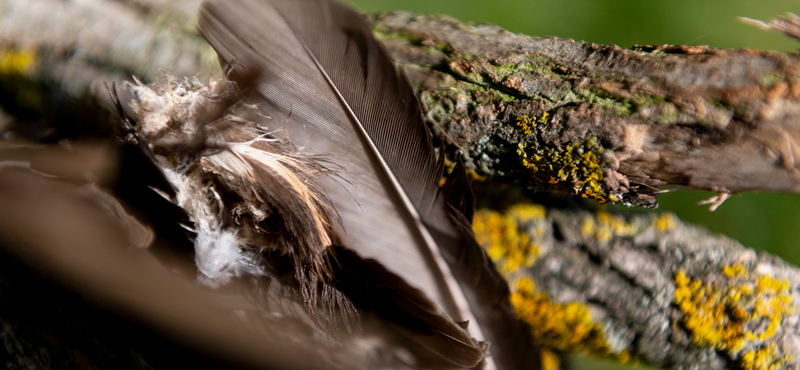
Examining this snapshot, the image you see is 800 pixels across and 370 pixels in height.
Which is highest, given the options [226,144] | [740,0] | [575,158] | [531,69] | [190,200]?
[740,0]

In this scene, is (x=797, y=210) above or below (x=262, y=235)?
above

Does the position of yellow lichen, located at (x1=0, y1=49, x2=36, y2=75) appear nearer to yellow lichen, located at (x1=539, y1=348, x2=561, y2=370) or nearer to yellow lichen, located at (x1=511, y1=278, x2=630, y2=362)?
yellow lichen, located at (x1=511, y1=278, x2=630, y2=362)

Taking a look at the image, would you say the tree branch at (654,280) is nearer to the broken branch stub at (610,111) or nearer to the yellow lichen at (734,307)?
the yellow lichen at (734,307)

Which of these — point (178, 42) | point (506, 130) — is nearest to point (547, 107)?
point (506, 130)

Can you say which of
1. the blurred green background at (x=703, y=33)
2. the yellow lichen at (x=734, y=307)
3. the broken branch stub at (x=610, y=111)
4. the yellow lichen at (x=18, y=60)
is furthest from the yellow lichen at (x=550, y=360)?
the yellow lichen at (x=18, y=60)

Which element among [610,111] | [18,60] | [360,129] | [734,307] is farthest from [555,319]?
[18,60]

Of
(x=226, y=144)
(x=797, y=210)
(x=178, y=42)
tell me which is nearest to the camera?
(x=226, y=144)

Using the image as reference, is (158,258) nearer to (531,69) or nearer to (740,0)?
(531,69)

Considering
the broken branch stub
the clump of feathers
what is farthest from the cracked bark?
the clump of feathers
